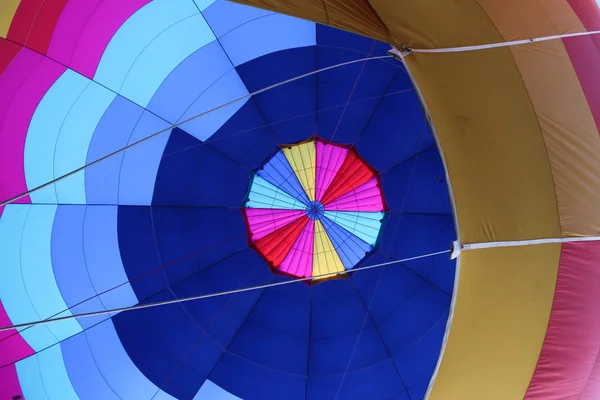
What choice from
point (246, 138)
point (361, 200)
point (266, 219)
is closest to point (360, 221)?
point (361, 200)

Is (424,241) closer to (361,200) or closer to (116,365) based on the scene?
(361,200)

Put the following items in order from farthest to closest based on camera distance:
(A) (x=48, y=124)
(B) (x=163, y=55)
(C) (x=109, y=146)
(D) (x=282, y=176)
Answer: (D) (x=282, y=176) → (C) (x=109, y=146) → (B) (x=163, y=55) → (A) (x=48, y=124)

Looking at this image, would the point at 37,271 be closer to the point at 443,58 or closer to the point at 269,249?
the point at 269,249

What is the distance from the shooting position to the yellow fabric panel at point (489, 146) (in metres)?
2.20

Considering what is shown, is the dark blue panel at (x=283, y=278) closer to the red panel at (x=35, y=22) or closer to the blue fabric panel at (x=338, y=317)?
the blue fabric panel at (x=338, y=317)

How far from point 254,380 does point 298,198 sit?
52.8 inches

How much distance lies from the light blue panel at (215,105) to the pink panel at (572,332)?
224 centimetres

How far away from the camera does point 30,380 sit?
3297 millimetres

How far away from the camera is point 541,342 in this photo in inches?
90.5

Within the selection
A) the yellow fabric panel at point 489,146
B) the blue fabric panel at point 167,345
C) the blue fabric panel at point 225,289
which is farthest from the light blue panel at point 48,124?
the yellow fabric panel at point 489,146

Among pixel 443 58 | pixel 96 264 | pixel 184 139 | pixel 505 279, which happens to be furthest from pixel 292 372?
pixel 443 58

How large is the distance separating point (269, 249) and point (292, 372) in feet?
2.96

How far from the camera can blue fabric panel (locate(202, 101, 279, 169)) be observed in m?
3.74

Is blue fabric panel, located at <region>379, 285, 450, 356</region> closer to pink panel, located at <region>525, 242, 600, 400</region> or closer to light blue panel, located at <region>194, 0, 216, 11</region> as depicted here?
pink panel, located at <region>525, 242, 600, 400</region>
